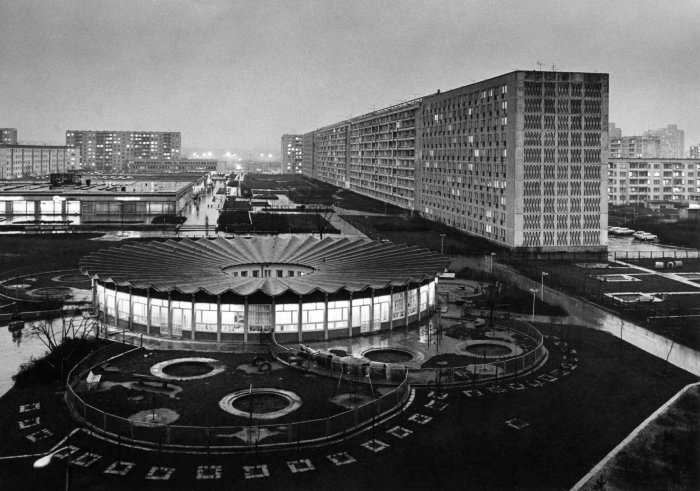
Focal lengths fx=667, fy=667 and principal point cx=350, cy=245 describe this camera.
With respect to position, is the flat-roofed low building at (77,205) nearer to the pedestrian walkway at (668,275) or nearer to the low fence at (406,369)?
the pedestrian walkway at (668,275)

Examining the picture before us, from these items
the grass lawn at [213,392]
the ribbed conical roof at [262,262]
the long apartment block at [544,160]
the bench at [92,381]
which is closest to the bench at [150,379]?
the grass lawn at [213,392]

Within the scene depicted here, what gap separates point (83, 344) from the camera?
40594 millimetres

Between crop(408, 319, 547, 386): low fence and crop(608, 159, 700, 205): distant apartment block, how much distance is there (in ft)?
456

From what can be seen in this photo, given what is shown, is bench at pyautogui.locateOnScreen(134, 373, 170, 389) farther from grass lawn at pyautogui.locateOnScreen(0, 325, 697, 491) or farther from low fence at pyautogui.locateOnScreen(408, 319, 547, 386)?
low fence at pyautogui.locateOnScreen(408, 319, 547, 386)

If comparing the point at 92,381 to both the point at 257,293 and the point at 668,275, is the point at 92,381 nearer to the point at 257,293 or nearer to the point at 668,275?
the point at 257,293

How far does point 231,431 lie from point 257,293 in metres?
15.8

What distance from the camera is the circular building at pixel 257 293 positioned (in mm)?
A: 44312

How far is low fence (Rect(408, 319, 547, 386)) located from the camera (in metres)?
36.2

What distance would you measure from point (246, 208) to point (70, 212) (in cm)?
3943

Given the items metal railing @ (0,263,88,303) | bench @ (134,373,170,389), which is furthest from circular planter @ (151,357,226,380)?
metal railing @ (0,263,88,303)

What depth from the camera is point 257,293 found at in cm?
4400

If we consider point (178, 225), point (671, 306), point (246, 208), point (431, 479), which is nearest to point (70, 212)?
point (178, 225)

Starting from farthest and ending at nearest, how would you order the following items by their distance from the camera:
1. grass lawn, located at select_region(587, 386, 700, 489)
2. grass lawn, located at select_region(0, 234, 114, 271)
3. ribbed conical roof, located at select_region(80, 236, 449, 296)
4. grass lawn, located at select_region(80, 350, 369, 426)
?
grass lawn, located at select_region(0, 234, 114, 271) → ribbed conical roof, located at select_region(80, 236, 449, 296) → grass lawn, located at select_region(80, 350, 369, 426) → grass lawn, located at select_region(587, 386, 700, 489)

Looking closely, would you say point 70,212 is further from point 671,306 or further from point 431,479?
point 431,479
